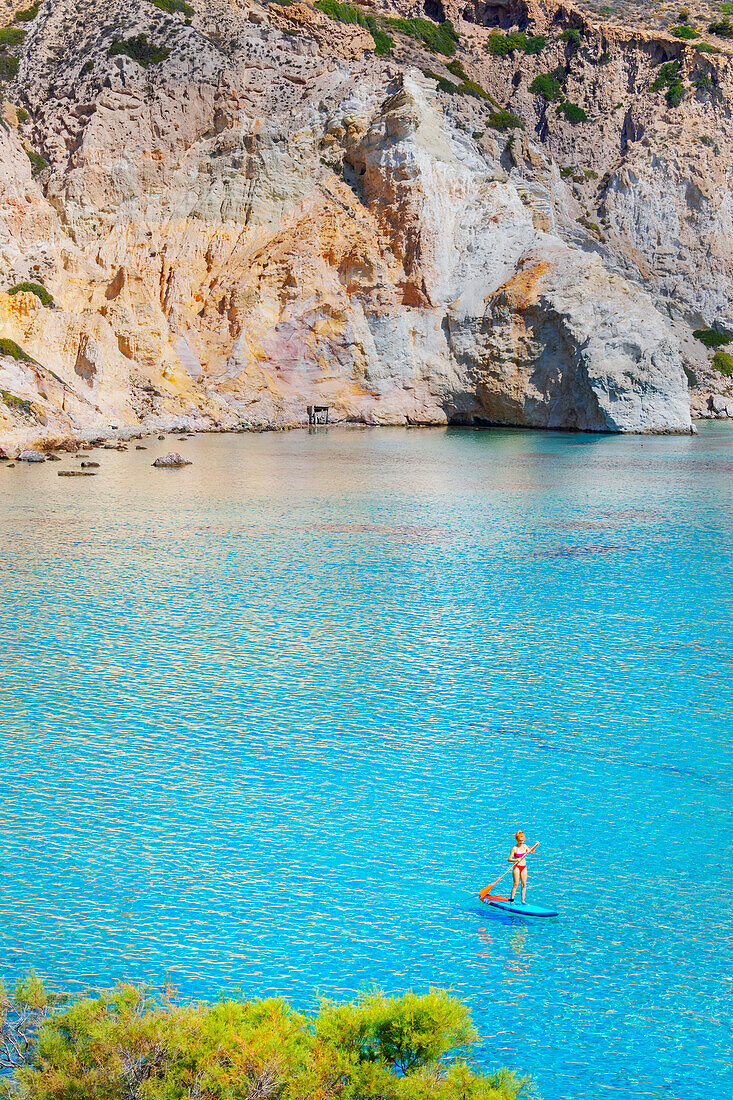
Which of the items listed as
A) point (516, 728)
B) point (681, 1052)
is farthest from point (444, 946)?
point (516, 728)

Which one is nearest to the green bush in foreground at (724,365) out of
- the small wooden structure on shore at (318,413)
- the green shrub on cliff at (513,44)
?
the green shrub on cliff at (513,44)

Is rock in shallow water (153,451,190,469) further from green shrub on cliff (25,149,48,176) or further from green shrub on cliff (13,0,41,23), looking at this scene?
green shrub on cliff (13,0,41,23)

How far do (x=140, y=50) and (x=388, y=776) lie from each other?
6693cm

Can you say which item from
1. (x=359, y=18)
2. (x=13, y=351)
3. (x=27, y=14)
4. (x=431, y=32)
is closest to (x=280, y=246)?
(x=13, y=351)

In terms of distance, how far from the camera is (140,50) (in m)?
66.2

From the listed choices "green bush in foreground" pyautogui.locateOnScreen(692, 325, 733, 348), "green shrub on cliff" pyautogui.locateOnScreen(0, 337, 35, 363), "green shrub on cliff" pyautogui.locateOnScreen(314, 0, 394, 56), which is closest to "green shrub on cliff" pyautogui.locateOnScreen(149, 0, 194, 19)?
"green shrub on cliff" pyautogui.locateOnScreen(314, 0, 394, 56)

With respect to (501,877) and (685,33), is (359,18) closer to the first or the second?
(685,33)

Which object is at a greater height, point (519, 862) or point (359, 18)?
point (359, 18)

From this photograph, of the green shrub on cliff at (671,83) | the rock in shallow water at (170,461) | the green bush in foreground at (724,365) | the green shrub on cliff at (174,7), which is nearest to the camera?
the rock in shallow water at (170,461)

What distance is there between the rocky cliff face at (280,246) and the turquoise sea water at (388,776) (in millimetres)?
33717

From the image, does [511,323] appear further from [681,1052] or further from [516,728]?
[681,1052]

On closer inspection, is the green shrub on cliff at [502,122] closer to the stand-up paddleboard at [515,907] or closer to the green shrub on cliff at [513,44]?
the green shrub on cliff at [513,44]

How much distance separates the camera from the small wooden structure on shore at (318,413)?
204 ft

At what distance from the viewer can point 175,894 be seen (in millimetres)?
8625
